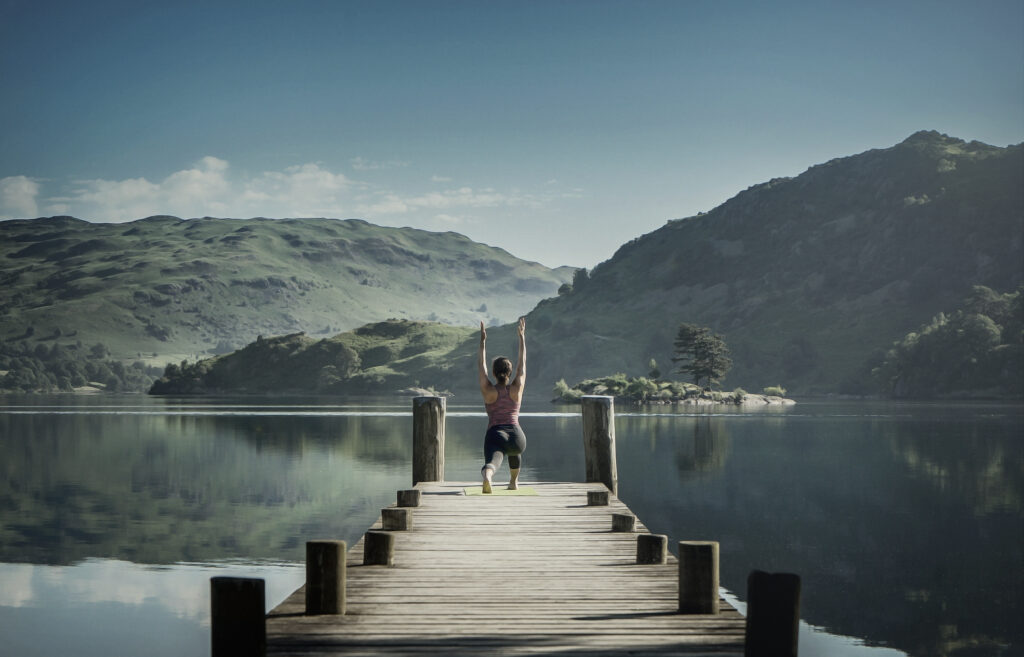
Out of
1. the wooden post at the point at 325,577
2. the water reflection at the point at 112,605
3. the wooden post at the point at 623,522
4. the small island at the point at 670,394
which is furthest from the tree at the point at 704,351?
the wooden post at the point at 325,577

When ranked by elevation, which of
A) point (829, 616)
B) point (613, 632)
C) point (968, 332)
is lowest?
point (829, 616)

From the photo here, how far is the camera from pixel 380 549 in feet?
40.9

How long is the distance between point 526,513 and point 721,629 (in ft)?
26.6

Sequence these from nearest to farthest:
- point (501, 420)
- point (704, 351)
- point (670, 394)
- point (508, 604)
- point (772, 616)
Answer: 1. point (772, 616)
2. point (508, 604)
3. point (501, 420)
4. point (670, 394)
5. point (704, 351)

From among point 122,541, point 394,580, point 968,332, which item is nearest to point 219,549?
point 122,541

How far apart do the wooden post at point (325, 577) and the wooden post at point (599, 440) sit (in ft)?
39.4

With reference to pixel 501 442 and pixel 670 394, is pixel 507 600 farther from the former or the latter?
pixel 670 394

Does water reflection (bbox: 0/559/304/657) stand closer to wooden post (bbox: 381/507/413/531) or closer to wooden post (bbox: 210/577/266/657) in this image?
wooden post (bbox: 381/507/413/531)

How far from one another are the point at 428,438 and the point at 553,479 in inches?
839

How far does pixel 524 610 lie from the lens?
10.2 m

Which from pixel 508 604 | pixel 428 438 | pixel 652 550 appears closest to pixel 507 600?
pixel 508 604

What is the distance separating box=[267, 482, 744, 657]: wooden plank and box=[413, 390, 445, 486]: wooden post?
6.07m

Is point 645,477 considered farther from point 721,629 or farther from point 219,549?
Result: point 721,629

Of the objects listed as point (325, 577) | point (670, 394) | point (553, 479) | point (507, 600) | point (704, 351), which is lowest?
point (553, 479)
